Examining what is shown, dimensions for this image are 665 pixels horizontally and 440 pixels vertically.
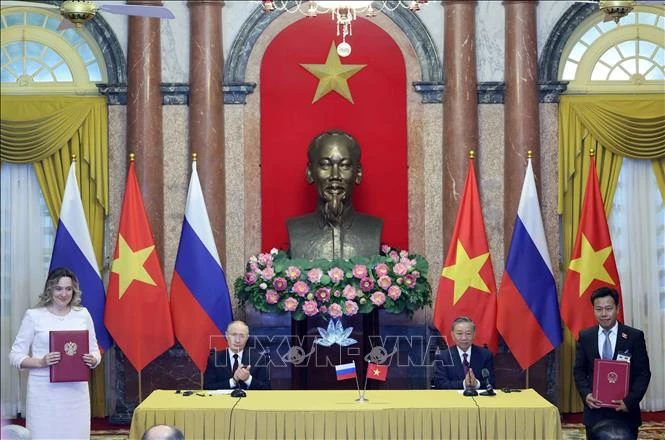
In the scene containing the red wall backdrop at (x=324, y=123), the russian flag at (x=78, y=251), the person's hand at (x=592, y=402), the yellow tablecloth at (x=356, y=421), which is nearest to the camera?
the yellow tablecloth at (x=356, y=421)

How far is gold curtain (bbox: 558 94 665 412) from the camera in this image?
30.2 feet

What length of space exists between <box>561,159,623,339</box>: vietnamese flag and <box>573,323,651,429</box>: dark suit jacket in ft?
5.67

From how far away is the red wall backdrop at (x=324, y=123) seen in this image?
9422 millimetres

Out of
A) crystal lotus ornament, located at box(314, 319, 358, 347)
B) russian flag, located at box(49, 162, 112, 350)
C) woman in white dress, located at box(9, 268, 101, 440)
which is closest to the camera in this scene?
woman in white dress, located at box(9, 268, 101, 440)

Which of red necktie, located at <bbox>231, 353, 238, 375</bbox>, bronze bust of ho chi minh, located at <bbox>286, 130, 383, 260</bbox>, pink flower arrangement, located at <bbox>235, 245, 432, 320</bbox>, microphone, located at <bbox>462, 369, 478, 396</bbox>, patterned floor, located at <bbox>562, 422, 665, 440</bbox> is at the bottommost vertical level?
patterned floor, located at <bbox>562, 422, 665, 440</bbox>

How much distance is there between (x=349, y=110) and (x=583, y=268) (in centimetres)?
249

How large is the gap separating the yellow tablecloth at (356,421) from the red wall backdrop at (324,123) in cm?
353

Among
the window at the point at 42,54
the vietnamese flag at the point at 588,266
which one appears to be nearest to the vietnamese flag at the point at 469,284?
the vietnamese flag at the point at 588,266

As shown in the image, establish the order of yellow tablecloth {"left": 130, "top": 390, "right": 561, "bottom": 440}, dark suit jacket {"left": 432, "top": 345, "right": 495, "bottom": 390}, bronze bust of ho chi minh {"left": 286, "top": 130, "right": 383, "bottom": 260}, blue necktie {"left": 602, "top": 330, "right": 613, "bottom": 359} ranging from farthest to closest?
bronze bust of ho chi minh {"left": 286, "top": 130, "right": 383, "bottom": 260} < dark suit jacket {"left": 432, "top": 345, "right": 495, "bottom": 390} < blue necktie {"left": 602, "top": 330, "right": 613, "bottom": 359} < yellow tablecloth {"left": 130, "top": 390, "right": 561, "bottom": 440}

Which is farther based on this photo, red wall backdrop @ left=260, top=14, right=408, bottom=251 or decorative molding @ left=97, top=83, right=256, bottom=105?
red wall backdrop @ left=260, top=14, right=408, bottom=251

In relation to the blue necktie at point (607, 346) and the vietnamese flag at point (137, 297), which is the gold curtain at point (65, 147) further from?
the blue necktie at point (607, 346)

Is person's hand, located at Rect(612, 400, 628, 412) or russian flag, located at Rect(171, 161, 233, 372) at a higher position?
Answer: russian flag, located at Rect(171, 161, 233, 372)

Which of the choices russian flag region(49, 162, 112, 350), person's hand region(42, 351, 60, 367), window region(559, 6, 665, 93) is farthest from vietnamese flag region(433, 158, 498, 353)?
person's hand region(42, 351, 60, 367)

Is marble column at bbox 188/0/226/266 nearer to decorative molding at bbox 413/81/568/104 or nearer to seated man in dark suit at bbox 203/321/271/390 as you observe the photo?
decorative molding at bbox 413/81/568/104
